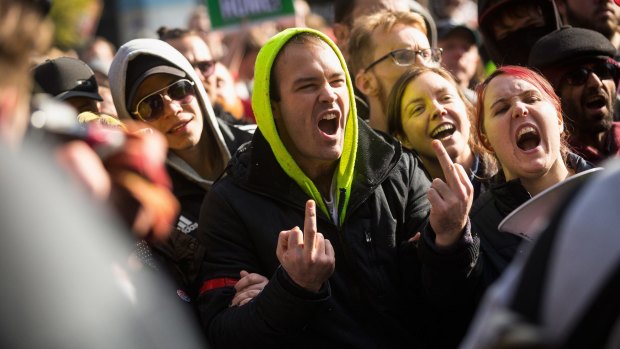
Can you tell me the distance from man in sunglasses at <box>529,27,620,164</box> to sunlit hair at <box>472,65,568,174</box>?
0.44 meters

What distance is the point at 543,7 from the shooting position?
5.36m

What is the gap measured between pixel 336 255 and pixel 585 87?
177 cm

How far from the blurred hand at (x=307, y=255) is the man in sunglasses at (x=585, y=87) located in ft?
6.05

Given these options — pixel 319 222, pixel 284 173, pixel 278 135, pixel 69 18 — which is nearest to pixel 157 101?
pixel 278 135

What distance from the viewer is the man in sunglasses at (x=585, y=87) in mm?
4555

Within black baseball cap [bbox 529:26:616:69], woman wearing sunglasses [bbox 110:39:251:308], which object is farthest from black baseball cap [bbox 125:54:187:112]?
black baseball cap [bbox 529:26:616:69]

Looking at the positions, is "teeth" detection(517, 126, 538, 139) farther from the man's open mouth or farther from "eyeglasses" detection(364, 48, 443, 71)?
"eyeglasses" detection(364, 48, 443, 71)

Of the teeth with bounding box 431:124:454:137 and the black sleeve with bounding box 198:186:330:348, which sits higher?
the black sleeve with bounding box 198:186:330:348

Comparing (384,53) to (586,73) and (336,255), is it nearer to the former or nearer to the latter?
(586,73)

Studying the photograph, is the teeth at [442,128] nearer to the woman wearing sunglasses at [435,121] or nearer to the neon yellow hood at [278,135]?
the woman wearing sunglasses at [435,121]

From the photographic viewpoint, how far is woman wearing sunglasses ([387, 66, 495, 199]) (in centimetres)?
441

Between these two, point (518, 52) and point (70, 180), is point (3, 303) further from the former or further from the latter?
point (518, 52)

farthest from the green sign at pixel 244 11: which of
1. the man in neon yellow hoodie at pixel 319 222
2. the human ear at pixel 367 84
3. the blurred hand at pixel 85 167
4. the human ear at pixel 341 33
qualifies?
the blurred hand at pixel 85 167

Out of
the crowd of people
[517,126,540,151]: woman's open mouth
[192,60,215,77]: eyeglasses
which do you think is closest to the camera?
the crowd of people
